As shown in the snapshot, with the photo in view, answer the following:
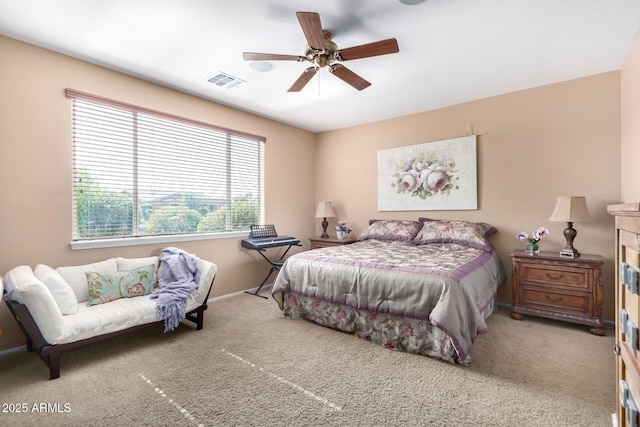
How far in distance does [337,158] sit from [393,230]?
1.77 meters

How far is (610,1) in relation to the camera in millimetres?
2074

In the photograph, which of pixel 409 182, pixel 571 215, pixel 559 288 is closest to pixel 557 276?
pixel 559 288

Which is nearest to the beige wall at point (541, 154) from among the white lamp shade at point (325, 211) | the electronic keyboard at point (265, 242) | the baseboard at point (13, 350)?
the white lamp shade at point (325, 211)

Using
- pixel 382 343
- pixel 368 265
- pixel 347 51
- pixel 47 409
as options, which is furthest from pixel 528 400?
pixel 47 409

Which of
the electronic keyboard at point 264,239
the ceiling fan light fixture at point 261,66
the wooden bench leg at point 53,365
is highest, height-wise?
the ceiling fan light fixture at point 261,66

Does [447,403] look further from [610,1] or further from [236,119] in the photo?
[236,119]

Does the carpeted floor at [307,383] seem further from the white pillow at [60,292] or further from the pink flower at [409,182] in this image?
the pink flower at [409,182]

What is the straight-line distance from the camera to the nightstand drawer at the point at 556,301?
9.48ft

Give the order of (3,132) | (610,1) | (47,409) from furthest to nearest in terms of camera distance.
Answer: (3,132), (610,1), (47,409)

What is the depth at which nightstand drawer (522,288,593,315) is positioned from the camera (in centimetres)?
289

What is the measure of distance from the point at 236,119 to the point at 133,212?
1.86 metres

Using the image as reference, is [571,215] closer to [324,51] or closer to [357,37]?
[357,37]

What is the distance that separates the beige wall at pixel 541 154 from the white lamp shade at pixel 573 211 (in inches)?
15.4

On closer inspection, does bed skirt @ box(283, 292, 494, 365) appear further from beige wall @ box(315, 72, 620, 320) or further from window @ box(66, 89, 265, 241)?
window @ box(66, 89, 265, 241)
